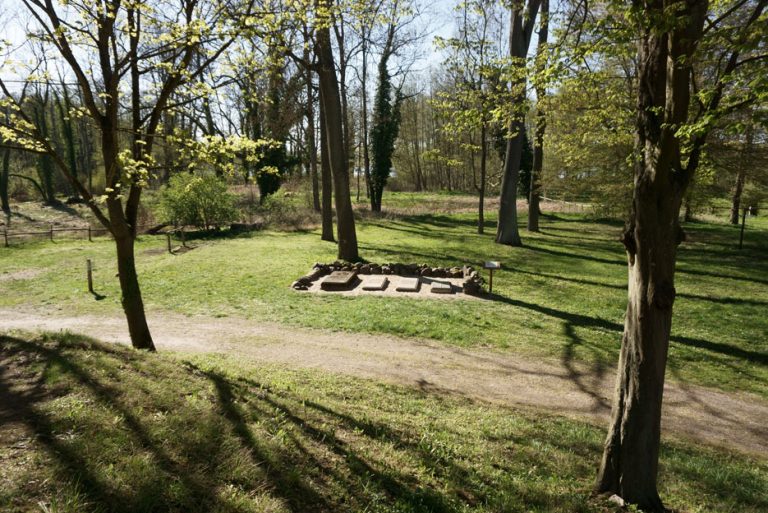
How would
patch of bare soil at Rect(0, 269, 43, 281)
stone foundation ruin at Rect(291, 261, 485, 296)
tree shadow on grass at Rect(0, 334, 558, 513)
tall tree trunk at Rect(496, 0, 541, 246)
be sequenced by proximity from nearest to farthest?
1. tree shadow on grass at Rect(0, 334, 558, 513)
2. stone foundation ruin at Rect(291, 261, 485, 296)
3. patch of bare soil at Rect(0, 269, 43, 281)
4. tall tree trunk at Rect(496, 0, 541, 246)

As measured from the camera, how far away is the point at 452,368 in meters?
8.38

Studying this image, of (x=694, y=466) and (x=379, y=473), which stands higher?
(x=379, y=473)

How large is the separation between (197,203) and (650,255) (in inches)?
939

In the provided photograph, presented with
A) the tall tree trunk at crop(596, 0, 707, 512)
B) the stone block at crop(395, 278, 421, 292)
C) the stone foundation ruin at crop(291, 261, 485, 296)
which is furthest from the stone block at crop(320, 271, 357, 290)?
the tall tree trunk at crop(596, 0, 707, 512)

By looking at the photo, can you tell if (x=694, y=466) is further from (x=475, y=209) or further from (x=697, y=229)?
(x=475, y=209)

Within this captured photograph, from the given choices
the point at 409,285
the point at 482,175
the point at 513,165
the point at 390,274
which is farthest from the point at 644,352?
the point at 482,175

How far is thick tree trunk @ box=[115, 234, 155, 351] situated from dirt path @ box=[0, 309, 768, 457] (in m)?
1.50

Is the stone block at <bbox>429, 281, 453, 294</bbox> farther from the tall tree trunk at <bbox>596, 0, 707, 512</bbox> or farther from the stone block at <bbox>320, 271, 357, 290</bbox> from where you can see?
the tall tree trunk at <bbox>596, 0, 707, 512</bbox>

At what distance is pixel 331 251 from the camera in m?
19.4

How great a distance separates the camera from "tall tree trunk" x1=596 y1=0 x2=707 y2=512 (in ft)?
12.8

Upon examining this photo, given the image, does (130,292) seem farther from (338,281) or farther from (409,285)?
(409,285)

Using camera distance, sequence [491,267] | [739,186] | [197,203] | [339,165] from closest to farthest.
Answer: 1. [491,267]
2. [339,165]
3. [739,186]
4. [197,203]

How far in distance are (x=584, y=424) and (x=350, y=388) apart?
3.30 m

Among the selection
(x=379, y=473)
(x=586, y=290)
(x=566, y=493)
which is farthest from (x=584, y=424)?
(x=586, y=290)
